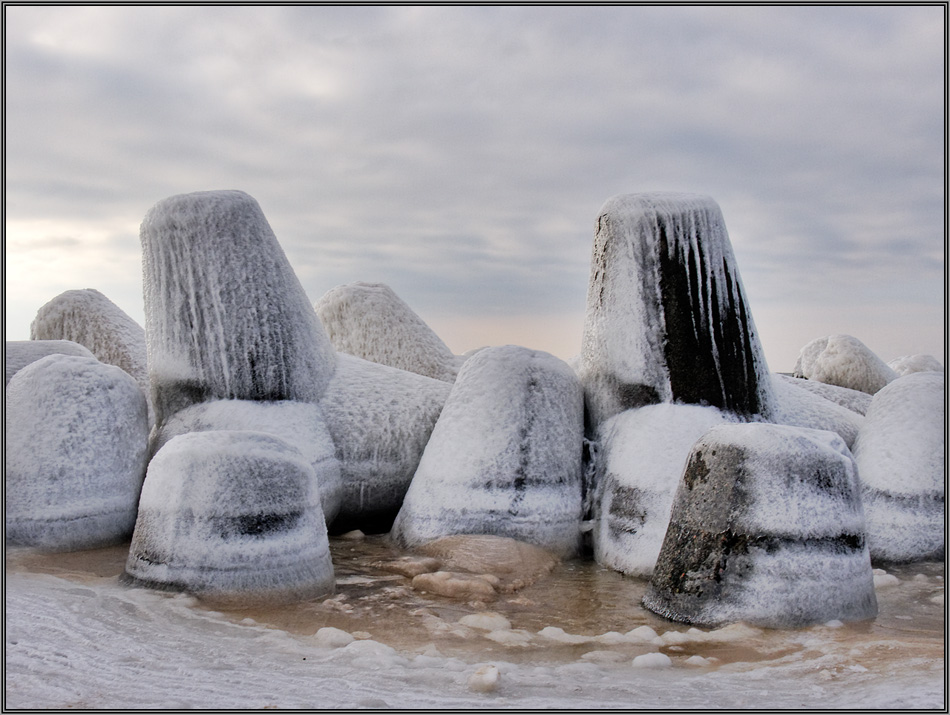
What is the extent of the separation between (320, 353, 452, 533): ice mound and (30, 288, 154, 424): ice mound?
2287 mm

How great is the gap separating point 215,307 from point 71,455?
124 centimetres

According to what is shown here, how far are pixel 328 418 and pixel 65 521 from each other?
1.67 m

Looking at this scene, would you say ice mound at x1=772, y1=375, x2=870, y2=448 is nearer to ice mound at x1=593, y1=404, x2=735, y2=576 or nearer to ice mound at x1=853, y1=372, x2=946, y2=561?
ice mound at x1=853, y1=372, x2=946, y2=561

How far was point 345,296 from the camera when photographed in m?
7.77

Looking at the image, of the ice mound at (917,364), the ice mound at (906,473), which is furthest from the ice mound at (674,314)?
the ice mound at (917,364)

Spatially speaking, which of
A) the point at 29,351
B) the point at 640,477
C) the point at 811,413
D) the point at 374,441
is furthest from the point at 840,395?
the point at 29,351

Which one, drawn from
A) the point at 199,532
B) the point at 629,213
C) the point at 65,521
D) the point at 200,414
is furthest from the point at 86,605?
the point at 629,213

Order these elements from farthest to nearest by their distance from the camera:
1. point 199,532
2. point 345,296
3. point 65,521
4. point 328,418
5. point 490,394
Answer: point 345,296, point 328,418, point 490,394, point 65,521, point 199,532

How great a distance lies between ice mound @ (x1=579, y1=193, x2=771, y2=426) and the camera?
5.14 m

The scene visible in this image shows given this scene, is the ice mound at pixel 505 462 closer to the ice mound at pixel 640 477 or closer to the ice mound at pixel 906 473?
the ice mound at pixel 640 477

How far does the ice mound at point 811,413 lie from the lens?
5.66 m

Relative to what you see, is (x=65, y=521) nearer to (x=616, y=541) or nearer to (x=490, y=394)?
(x=490, y=394)

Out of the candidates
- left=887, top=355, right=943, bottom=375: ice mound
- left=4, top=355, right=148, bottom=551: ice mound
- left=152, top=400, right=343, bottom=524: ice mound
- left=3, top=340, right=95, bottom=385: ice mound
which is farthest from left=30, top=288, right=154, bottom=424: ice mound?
left=887, top=355, right=943, bottom=375: ice mound

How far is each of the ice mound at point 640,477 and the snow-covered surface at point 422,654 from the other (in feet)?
1.46
